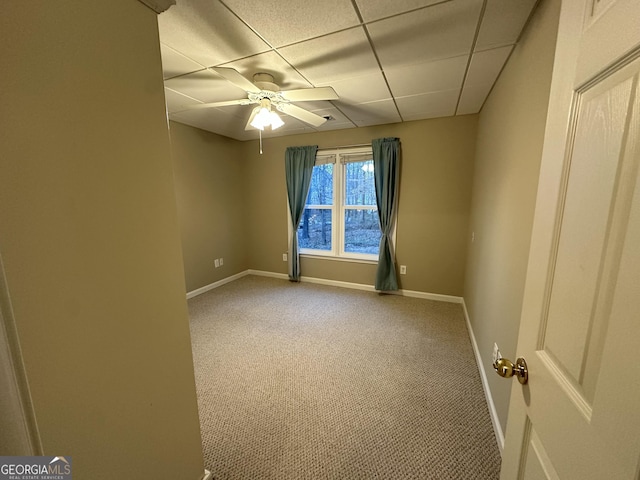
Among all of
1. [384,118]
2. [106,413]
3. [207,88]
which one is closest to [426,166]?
[384,118]

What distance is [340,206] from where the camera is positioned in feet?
12.8

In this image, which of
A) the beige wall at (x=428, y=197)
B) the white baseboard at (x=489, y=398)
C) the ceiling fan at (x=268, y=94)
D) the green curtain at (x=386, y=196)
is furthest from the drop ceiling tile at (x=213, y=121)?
the white baseboard at (x=489, y=398)

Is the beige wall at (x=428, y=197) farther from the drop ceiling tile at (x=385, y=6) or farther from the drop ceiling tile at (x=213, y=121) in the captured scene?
the drop ceiling tile at (x=385, y=6)

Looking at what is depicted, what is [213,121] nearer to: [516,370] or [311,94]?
[311,94]

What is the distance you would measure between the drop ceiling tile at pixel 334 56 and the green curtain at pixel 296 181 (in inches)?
69.1

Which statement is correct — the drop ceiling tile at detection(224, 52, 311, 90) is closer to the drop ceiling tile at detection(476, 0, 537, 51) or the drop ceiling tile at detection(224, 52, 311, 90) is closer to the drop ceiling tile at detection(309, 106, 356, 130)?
the drop ceiling tile at detection(309, 106, 356, 130)

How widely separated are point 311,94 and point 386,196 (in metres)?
1.87

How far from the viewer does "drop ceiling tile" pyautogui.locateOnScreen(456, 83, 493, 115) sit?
2209 millimetres

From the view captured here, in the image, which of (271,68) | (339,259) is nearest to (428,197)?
(339,259)

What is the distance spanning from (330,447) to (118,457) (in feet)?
3.39

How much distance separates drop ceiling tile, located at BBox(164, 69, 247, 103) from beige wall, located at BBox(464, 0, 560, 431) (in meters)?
2.09

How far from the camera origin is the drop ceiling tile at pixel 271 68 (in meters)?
1.76

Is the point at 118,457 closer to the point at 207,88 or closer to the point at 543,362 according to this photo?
the point at 543,362

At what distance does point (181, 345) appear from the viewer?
108cm
